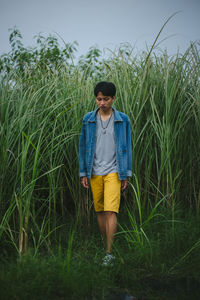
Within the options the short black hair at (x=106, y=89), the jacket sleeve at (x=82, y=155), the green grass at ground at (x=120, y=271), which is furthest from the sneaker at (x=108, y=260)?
the short black hair at (x=106, y=89)

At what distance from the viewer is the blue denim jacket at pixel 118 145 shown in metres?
2.41

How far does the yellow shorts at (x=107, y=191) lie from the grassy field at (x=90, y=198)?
189 millimetres

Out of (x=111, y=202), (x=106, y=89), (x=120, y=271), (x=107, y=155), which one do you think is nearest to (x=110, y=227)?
(x=111, y=202)

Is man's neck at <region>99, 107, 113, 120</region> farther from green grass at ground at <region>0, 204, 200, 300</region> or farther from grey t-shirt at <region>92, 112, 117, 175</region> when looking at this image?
green grass at ground at <region>0, 204, 200, 300</region>

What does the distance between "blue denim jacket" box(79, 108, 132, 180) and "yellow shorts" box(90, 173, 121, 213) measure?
2.6 inches

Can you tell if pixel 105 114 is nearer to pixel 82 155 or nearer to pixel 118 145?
pixel 118 145

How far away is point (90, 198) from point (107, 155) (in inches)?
29.4

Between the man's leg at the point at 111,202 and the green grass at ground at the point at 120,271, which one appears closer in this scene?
the green grass at ground at the point at 120,271

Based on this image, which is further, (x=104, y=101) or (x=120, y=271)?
(x=104, y=101)

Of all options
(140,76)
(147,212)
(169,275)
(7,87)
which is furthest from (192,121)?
(7,87)

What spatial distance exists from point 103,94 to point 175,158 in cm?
99

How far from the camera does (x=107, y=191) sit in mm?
2410

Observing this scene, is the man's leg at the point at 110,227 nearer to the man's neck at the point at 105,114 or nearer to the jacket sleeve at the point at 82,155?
the jacket sleeve at the point at 82,155

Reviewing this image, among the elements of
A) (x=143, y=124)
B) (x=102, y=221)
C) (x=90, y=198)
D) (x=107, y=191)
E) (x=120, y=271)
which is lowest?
(x=120, y=271)
